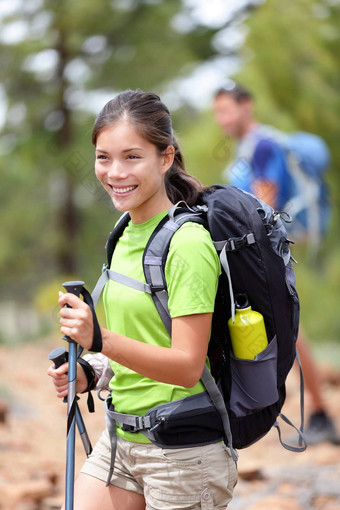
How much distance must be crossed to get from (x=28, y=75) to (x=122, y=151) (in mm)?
11385

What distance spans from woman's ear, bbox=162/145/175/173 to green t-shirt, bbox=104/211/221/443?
0.42 ft

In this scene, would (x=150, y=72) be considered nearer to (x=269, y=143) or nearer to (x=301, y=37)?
(x=301, y=37)

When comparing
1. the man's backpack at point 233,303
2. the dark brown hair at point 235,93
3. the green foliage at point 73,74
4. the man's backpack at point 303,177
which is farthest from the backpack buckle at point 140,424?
the green foliage at point 73,74

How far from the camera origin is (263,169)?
3.99m

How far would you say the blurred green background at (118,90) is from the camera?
852cm

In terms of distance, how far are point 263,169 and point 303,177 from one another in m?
0.30

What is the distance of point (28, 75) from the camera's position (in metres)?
12.5

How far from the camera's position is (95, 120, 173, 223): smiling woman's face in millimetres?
1781

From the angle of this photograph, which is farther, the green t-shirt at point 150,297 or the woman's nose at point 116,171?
the woman's nose at point 116,171

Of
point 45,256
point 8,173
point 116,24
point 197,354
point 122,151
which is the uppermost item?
point 116,24

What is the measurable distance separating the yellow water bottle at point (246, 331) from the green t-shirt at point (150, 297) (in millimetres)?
112

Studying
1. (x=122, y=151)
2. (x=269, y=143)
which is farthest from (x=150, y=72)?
(x=122, y=151)

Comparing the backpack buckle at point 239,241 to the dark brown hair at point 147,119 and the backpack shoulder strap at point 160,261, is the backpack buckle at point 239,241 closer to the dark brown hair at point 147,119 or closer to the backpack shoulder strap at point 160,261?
the backpack shoulder strap at point 160,261

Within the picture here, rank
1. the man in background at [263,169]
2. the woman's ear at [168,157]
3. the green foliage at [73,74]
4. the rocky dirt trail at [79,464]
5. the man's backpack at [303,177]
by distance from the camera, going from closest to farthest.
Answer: the woman's ear at [168,157]
the rocky dirt trail at [79,464]
the man in background at [263,169]
the man's backpack at [303,177]
the green foliage at [73,74]
